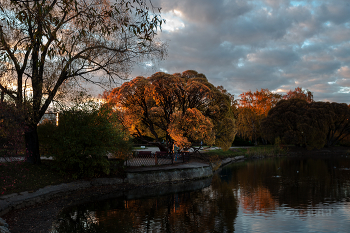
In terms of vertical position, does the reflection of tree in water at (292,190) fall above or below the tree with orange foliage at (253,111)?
below

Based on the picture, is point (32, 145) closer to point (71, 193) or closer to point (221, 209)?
point (71, 193)

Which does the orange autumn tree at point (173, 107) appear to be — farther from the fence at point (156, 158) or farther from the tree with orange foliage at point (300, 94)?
the tree with orange foliage at point (300, 94)

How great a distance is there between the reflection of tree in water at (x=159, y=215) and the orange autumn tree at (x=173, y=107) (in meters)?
9.10

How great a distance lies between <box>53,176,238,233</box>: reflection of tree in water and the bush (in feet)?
11.6

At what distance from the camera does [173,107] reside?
31.8 metres

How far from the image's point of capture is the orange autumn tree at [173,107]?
27811 millimetres

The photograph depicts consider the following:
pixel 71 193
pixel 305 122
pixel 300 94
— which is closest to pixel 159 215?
pixel 71 193

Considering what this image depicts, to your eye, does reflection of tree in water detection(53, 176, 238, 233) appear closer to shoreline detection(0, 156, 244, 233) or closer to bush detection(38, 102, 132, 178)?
shoreline detection(0, 156, 244, 233)

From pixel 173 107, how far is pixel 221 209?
17.2 metres

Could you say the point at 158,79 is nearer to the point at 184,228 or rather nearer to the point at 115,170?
the point at 115,170

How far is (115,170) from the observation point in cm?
2183

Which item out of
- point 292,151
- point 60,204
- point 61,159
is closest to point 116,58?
point 61,159

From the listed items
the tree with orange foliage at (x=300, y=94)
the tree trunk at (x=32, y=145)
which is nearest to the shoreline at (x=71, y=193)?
the tree trunk at (x=32, y=145)

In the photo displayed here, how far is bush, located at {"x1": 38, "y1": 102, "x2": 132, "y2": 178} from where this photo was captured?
19.3m
